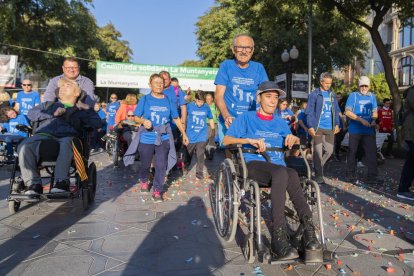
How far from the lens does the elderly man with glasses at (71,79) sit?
5449 mm

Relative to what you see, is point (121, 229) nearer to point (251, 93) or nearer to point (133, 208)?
point (133, 208)

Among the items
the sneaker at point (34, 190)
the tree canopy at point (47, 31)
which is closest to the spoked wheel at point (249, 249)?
the sneaker at point (34, 190)

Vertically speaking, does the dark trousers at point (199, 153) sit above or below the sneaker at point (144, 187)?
above

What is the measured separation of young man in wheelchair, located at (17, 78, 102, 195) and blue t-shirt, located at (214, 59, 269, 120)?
1687 millimetres

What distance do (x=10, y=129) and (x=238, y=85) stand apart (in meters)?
6.82

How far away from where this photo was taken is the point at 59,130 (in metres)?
5.16

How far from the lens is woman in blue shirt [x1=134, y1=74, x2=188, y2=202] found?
19.8 ft

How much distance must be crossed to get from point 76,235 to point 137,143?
2.15m

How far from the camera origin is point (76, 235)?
4.22 meters

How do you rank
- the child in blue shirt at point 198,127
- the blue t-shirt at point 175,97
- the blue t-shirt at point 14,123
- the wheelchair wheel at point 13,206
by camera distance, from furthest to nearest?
the blue t-shirt at point 14,123, the child in blue shirt at point 198,127, the blue t-shirt at point 175,97, the wheelchair wheel at point 13,206

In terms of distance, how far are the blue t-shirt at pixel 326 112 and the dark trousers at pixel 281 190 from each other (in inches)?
167

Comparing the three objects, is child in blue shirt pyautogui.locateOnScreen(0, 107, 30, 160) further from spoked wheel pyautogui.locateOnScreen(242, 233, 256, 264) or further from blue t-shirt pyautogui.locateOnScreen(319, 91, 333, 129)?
spoked wheel pyautogui.locateOnScreen(242, 233, 256, 264)

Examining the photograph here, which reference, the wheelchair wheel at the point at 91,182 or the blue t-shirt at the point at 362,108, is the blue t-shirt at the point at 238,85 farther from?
the blue t-shirt at the point at 362,108

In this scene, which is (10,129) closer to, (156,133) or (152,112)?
(152,112)
